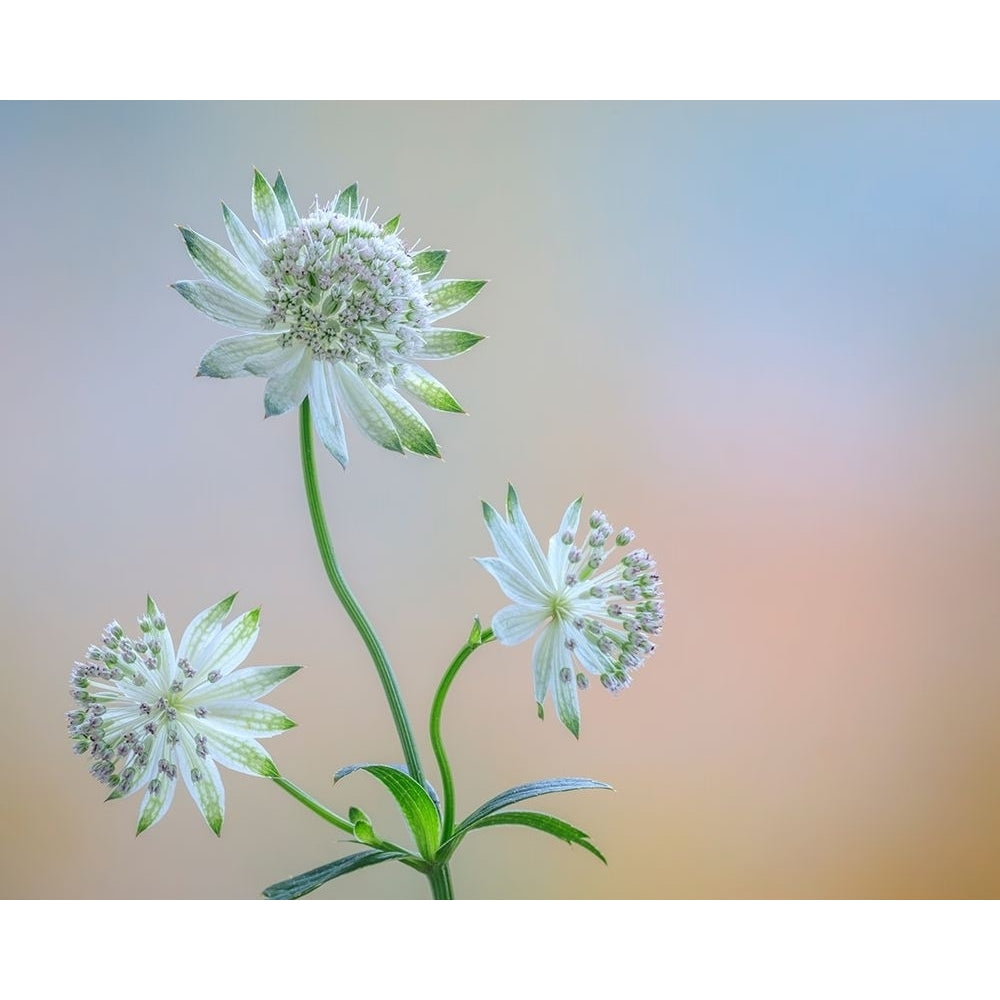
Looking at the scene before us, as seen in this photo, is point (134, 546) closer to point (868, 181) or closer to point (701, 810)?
point (701, 810)

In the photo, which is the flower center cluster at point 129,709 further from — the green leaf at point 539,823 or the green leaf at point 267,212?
the green leaf at point 267,212

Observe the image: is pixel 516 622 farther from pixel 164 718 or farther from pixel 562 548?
pixel 164 718

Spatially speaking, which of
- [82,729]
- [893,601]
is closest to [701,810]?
[893,601]

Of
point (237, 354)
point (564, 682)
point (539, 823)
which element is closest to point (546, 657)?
point (564, 682)

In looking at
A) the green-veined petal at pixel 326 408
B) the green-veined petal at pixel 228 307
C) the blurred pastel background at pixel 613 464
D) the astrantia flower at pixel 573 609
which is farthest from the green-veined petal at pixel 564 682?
the blurred pastel background at pixel 613 464

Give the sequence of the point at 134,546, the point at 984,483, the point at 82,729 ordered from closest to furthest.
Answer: the point at 82,729 < the point at 134,546 < the point at 984,483
